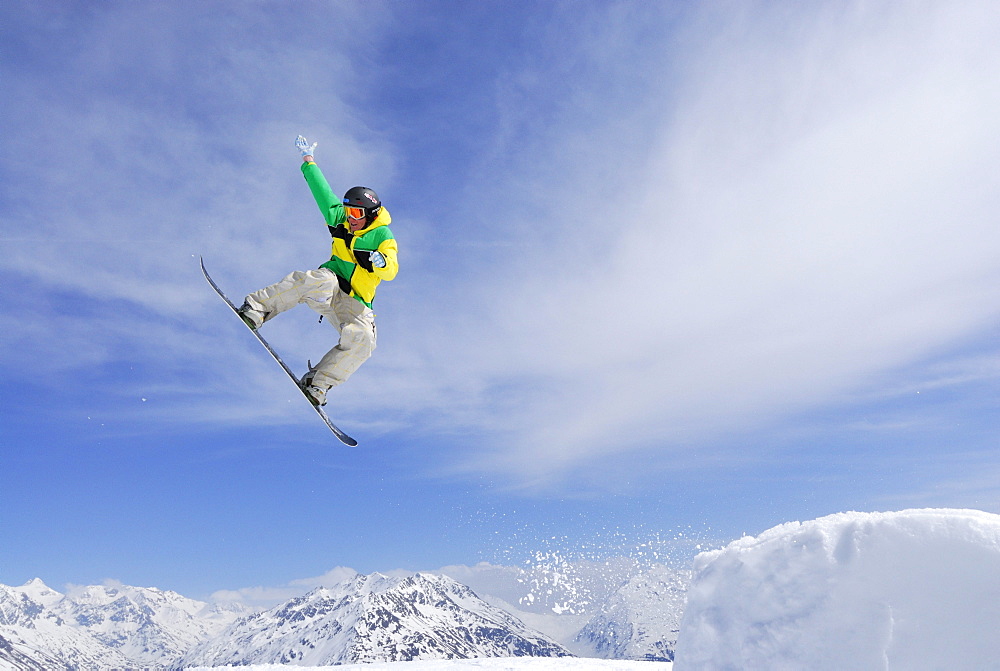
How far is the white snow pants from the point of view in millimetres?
11922

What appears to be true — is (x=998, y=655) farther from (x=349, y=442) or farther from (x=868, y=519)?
(x=349, y=442)

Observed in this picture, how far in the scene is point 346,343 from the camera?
40.9ft

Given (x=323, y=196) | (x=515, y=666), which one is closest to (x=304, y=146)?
(x=323, y=196)

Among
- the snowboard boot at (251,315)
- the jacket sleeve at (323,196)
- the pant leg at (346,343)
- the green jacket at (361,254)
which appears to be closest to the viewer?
the snowboard boot at (251,315)

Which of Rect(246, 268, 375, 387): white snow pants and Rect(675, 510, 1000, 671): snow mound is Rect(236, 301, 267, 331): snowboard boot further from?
Rect(675, 510, 1000, 671): snow mound

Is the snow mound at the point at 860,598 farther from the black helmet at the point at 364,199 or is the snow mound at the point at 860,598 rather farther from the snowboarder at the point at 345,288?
the black helmet at the point at 364,199

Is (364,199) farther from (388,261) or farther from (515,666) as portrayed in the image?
(515,666)

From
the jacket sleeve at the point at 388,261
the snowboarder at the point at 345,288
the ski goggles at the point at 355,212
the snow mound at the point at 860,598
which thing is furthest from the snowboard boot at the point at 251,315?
the snow mound at the point at 860,598

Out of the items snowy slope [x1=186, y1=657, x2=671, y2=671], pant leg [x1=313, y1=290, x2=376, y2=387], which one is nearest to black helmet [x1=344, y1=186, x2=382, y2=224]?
pant leg [x1=313, y1=290, x2=376, y2=387]

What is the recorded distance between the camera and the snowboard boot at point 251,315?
11719mm

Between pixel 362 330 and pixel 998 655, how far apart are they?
10609 millimetres

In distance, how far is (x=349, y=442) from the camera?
546 inches

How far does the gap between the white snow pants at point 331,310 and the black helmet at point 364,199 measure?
1.47 meters

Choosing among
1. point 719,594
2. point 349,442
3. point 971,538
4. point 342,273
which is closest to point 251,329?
point 342,273
